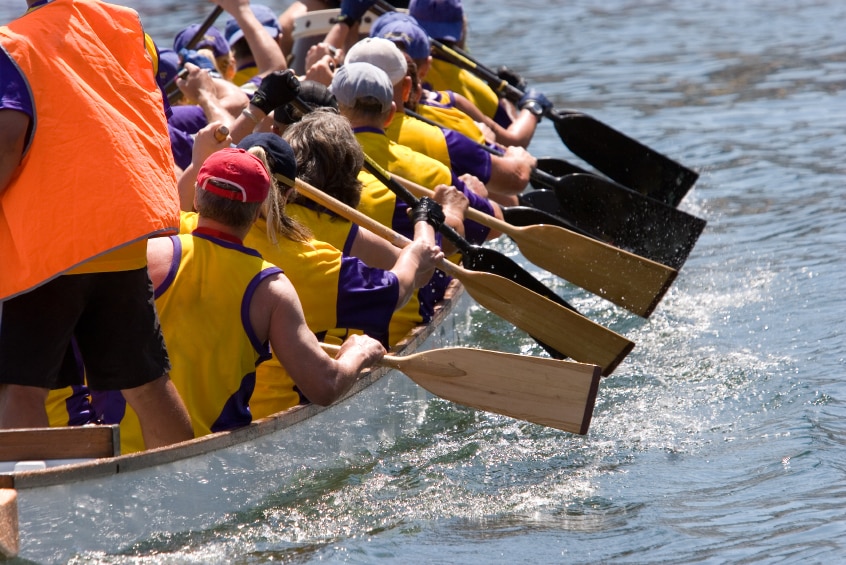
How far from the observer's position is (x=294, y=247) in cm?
403

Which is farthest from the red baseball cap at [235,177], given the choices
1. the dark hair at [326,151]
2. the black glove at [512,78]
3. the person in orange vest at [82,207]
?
the black glove at [512,78]

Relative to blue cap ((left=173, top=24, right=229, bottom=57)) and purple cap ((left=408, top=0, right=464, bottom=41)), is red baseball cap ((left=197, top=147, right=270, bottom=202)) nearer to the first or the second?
blue cap ((left=173, top=24, right=229, bottom=57))

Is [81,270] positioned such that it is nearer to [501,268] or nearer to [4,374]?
[4,374]

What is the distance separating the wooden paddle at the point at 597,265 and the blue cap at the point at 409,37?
4.67ft

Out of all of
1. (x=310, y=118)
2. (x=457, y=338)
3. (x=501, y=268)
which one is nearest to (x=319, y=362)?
(x=310, y=118)

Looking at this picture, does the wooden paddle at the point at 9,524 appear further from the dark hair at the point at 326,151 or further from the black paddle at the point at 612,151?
the black paddle at the point at 612,151

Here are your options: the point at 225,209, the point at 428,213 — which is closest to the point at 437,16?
the point at 428,213

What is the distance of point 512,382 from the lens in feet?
→ 14.3

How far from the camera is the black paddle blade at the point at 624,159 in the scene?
793 centimetres

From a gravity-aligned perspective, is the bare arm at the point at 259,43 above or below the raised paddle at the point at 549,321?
above

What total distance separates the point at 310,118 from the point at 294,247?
1.93ft

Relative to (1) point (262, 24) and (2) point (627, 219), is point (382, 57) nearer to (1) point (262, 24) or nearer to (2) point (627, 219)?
(2) point (627, 219)

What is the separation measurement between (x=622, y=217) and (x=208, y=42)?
3.05 m

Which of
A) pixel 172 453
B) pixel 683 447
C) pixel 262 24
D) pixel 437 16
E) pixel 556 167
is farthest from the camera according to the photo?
pixel 262 24
